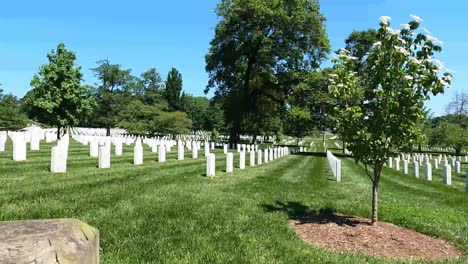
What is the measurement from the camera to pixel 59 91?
3806 cm

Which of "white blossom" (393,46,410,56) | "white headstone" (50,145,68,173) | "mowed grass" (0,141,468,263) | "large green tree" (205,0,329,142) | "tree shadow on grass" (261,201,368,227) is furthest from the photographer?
"large green tree" (205,0,329,142)

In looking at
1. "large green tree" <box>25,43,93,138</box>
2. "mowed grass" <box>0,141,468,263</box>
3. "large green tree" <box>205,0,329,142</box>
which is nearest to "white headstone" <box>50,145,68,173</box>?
"mowed grass" <box>0,141,468,263</box>

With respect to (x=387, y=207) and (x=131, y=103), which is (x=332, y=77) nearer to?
(x=387, y=207)

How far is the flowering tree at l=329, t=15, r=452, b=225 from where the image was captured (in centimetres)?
752

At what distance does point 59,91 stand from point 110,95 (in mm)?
32823

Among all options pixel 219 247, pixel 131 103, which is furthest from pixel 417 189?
pixel 131 103

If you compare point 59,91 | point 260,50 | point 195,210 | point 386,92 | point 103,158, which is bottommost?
point 195,210

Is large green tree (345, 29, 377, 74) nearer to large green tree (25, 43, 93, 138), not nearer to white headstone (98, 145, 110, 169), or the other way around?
large green tree (25, 43, 93, 138)

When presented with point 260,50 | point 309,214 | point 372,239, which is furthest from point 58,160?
point 260,50

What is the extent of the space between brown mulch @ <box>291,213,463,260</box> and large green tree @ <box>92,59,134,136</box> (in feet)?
186

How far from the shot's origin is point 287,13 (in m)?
43.5

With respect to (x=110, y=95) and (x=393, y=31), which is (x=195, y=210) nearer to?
(x=393, y=31)

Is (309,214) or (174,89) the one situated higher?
(174,89)

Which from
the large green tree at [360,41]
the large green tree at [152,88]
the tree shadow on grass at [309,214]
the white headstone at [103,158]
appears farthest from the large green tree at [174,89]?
the tree shadow on grass at [309,214]
